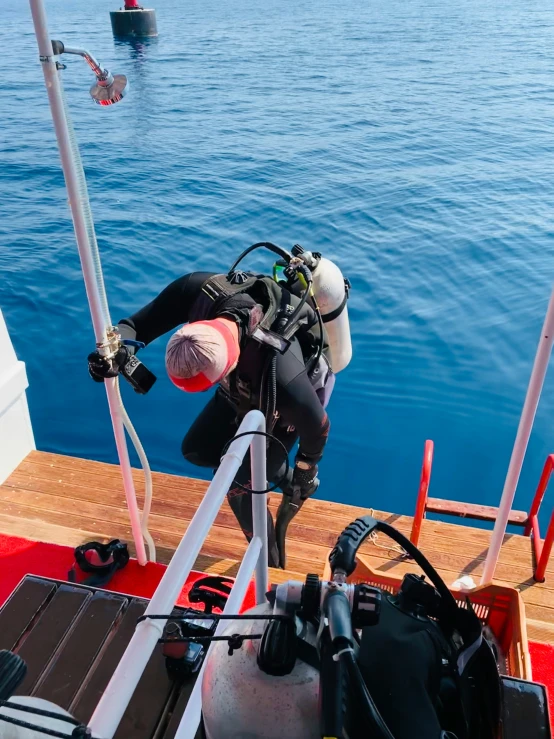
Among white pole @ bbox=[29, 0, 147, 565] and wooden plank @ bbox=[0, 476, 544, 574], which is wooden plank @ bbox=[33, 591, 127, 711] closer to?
white pole @ bbox=[29, 0, 147, 565]

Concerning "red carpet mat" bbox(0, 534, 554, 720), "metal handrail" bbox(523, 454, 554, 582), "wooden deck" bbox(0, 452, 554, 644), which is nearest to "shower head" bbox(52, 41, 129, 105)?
"red carpet mat" bbox(0, 534, 554, 720)

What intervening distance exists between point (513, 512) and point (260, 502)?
6.96ft

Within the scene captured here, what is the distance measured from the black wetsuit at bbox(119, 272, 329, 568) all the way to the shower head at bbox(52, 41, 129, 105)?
2.53 ft

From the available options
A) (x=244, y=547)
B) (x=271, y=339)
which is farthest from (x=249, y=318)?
(x=244, y=547)

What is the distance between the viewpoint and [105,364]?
2.00 meters

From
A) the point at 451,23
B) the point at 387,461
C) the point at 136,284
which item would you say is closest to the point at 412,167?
the point at 136,284

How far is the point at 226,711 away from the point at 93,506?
2.68 meters

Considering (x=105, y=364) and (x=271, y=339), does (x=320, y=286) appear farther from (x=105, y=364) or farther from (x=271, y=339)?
(x=105, y=364)

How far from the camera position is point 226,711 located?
0.92 metres

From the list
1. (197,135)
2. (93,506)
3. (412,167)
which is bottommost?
(93,506)

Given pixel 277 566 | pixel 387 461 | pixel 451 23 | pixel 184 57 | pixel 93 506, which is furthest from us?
pixel 451 23

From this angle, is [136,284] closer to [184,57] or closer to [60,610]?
[60,610]

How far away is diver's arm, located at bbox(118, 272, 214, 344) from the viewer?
248 cm

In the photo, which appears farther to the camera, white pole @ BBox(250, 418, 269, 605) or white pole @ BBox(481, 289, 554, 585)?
white pole @ BBox(481, 289, 554, 585)
